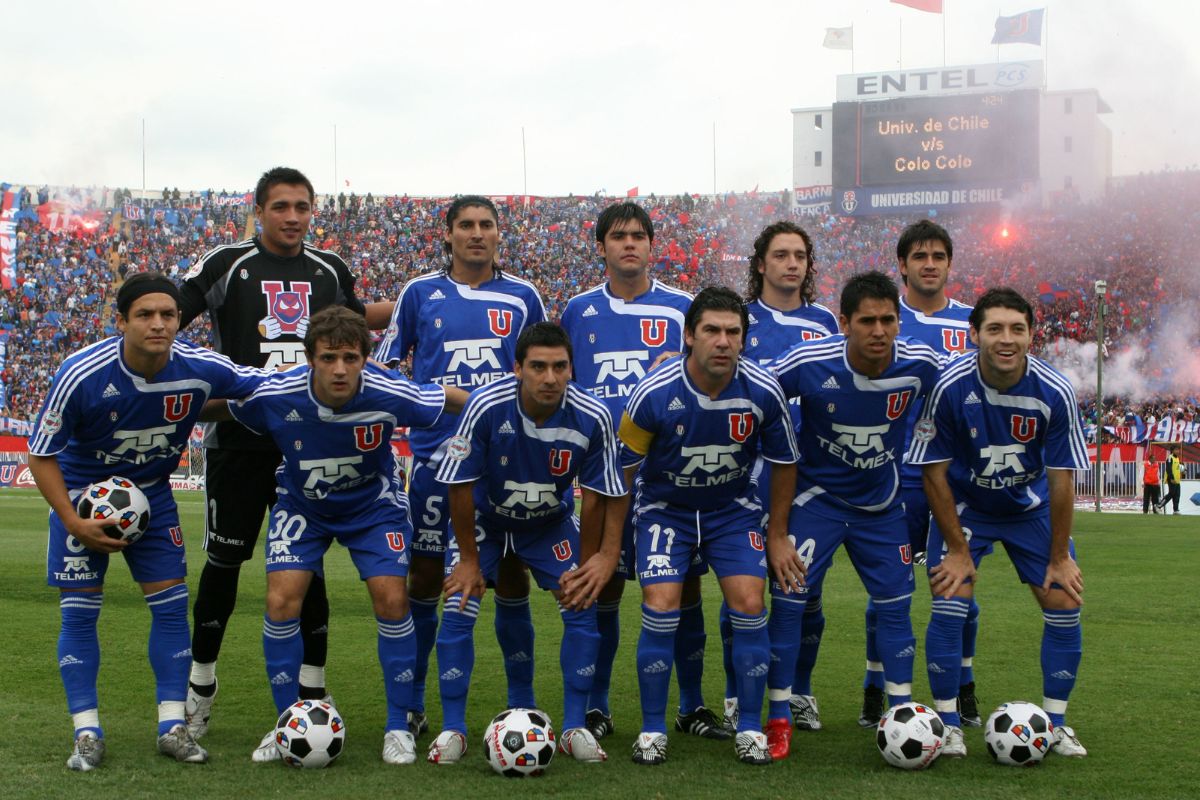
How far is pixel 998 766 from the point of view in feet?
18.7

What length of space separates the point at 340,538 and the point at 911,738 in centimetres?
299

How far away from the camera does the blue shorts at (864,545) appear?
6.12 m

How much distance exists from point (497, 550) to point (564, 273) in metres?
36.4

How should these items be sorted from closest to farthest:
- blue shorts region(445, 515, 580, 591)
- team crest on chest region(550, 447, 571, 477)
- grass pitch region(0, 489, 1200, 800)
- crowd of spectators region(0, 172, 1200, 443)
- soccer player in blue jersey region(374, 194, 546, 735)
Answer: grass pitch region(0, 489, 1200, 800) < team crest on chest region(550, 447, 571, 477) < blue shorts region(445, 515, 580, 591) < soccer player in blue jersey region(374, 194, 546, 735) < crowd of spectators region(0, 172, 1200, 443)

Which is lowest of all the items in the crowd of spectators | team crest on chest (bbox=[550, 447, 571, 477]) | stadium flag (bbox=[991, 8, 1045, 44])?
team crest on chest (bbox=[550, 447, 571, 477])

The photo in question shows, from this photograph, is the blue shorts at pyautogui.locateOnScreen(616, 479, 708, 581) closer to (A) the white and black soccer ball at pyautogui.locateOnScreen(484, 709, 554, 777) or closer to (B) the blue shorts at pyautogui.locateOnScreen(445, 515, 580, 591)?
(B) the blue shorts at pyautogui.locateOnScreen(445, 515, 580, 591)

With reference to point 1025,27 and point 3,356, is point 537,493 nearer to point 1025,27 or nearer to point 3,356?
point 3,356

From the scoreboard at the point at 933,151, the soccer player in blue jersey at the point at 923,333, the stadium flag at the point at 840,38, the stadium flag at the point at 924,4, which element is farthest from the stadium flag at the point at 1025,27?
the soccer player in blue jersey at the point at 923,333

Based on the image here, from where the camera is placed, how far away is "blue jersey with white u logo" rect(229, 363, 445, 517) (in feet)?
19.3

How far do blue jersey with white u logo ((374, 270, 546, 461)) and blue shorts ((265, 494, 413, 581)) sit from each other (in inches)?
23.3

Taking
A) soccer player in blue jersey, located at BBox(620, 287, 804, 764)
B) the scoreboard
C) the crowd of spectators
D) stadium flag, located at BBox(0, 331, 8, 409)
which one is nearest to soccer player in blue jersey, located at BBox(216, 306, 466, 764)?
soccer player in blue jersey, located at BBox(620, 287, 804, 764)

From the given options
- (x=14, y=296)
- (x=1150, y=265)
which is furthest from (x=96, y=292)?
(x=1150, y=265)

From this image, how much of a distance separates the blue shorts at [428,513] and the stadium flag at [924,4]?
49329 mm

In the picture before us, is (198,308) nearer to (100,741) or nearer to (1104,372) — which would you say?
(100,741)
